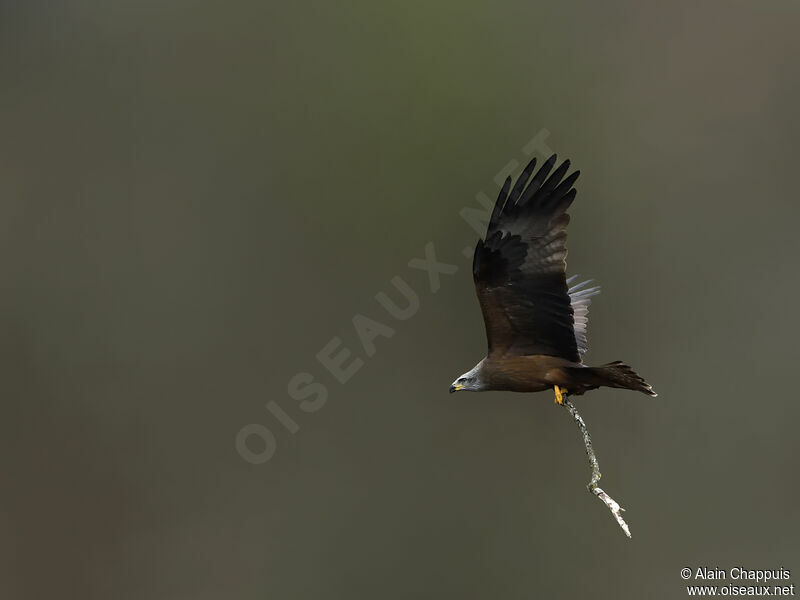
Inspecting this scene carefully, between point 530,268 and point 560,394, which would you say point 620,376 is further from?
point 530,268

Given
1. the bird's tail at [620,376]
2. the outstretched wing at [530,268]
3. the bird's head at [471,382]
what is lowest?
the bird's tail at [620,376]

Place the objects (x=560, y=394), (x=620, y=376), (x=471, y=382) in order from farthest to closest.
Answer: (x=471, y=382) < (x=560, y=394) < (x=620, y=376)

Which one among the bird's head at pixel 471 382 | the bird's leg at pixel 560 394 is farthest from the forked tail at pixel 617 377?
the bird's head at pixel 471 382

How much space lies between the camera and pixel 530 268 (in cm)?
424

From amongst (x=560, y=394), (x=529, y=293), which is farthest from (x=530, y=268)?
(x=560, y=394)

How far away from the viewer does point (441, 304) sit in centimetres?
1130

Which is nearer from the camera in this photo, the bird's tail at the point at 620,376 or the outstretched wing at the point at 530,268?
the bird's tail at the point at 620,376

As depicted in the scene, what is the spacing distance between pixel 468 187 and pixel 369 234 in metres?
1.69

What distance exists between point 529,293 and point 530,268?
5.0 inches

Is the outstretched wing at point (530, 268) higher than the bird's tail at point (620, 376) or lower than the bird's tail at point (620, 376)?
higher

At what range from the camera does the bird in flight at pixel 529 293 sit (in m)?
4.18

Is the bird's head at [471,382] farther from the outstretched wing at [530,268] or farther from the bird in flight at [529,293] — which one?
the outstretched wing at [530,268]

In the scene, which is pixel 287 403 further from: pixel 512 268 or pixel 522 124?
pixel 512 268

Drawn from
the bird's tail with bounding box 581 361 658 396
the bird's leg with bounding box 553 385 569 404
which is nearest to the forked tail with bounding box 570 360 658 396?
the bird's tail with bounding box 581 361 658 396
